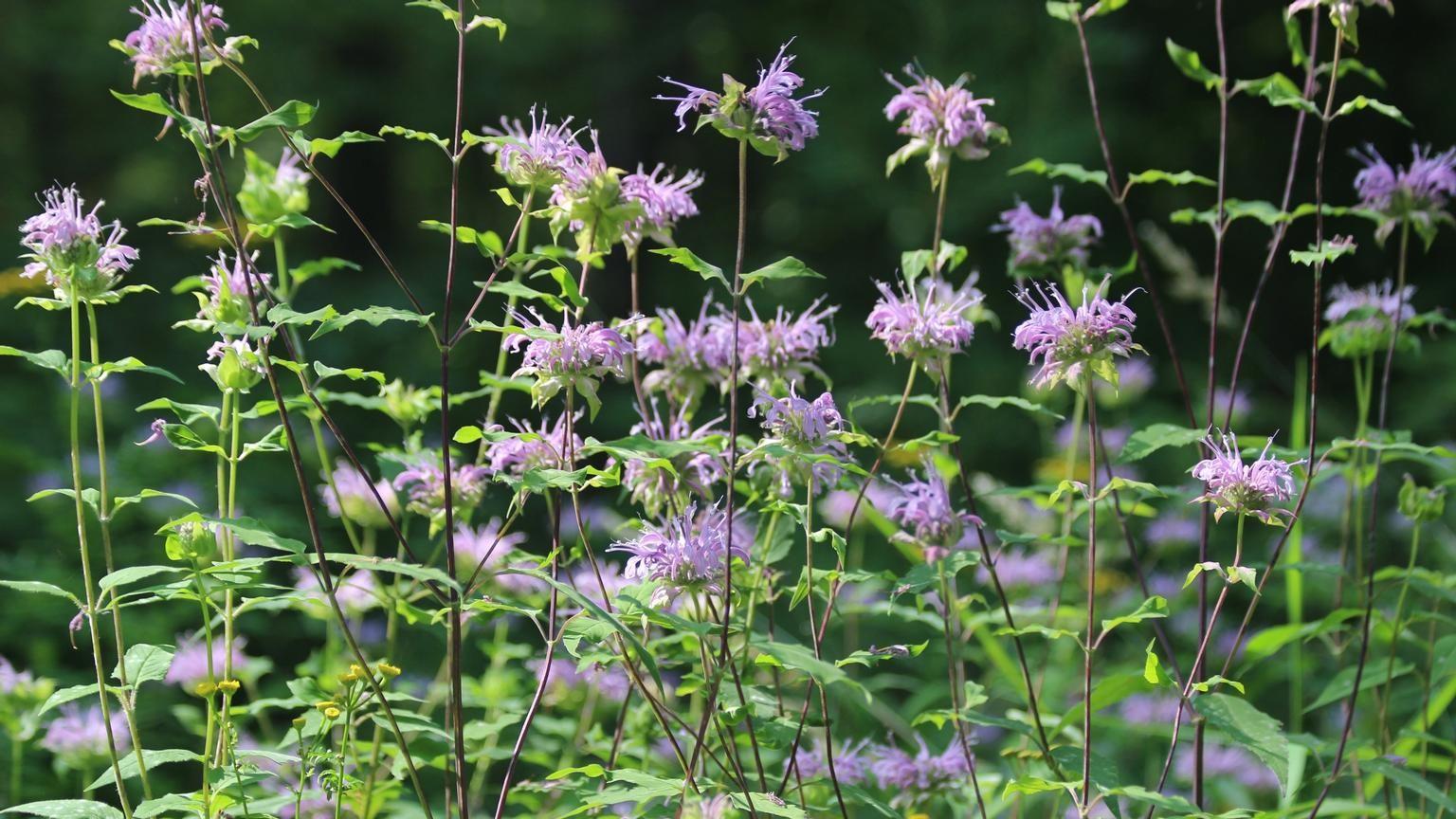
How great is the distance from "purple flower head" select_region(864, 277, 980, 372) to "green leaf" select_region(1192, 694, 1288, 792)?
1.49 feet

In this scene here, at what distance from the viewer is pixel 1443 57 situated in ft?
18.2

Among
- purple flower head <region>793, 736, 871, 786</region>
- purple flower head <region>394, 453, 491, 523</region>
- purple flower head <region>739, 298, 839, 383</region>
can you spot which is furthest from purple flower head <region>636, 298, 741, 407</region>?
purple flower head <region>793, 736, 871, 786</region>

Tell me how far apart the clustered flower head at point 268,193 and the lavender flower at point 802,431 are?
0.53 m

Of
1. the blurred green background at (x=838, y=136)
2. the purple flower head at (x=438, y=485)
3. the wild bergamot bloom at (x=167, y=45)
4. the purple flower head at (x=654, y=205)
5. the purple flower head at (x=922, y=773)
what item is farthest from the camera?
Result: the blurred green background at (x=838, y=136)

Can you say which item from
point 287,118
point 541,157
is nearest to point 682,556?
point 541,157

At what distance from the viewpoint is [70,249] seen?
1.26 meters

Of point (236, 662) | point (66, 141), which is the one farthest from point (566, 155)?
point (66, 141)

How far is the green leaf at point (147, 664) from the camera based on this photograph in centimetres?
129

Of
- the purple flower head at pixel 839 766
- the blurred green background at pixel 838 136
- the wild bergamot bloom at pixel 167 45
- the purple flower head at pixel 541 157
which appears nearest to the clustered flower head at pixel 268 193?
the wild bergamot bloom at pixel 167 45

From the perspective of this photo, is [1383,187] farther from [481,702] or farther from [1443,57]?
[1443,57]

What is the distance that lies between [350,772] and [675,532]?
643 mm

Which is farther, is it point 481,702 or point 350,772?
point 481,702

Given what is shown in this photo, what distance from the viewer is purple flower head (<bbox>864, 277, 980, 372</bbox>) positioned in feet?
4.78

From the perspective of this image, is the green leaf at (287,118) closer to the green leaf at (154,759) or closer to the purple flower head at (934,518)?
the green leaf at (154,759)
